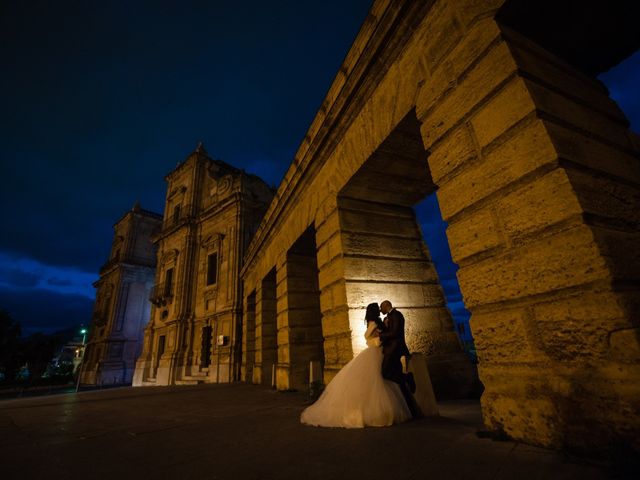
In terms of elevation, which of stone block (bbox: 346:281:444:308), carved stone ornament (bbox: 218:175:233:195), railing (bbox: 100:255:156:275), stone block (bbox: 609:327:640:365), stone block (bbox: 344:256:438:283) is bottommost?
stone block (bbox: 609:327:640:365)

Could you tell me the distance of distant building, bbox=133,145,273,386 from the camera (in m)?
16.8

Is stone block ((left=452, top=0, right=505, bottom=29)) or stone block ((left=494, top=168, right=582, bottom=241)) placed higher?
stone block ((left=452, top=0, right=505, bottom=29))

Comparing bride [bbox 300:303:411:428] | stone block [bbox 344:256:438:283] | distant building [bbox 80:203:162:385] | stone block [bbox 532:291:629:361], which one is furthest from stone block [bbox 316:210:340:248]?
distant building [bbox 80:203:162:385]

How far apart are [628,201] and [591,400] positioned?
156 cm

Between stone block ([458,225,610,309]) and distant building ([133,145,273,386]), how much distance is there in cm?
1554

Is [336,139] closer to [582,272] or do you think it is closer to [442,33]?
[442,33]

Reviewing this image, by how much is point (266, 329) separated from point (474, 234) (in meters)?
9.01

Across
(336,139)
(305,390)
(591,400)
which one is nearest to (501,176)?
(591,400)

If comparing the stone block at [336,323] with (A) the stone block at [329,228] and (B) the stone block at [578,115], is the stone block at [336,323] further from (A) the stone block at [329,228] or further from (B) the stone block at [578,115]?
(B) the stone block at [578,115]

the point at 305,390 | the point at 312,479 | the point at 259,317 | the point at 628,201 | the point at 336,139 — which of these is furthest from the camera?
the point at 259,317

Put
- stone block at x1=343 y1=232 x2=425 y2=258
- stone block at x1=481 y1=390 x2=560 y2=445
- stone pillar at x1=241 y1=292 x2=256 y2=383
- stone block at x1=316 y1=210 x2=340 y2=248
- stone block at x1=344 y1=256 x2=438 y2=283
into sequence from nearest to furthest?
stone block at x1=481 y1=390 x2=560 y2=445
stone block at x1=344 y1=256 x2=438 y2=283
stone block at x1=343 y1=232 x2=425 y2=258
stone block at x1=316 y1=210 x2=340 y2=248
stone pillar at x1=241 y1=292 x2=256 y2=383

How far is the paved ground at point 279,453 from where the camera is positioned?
180 centimetres

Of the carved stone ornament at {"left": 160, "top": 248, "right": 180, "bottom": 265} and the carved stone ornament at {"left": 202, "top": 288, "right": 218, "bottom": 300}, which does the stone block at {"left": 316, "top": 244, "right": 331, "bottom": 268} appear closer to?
the carved stone ornament at {"left": 202, "top": 288, "right": 218, "bottom": 300}

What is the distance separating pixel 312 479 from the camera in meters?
1.78
